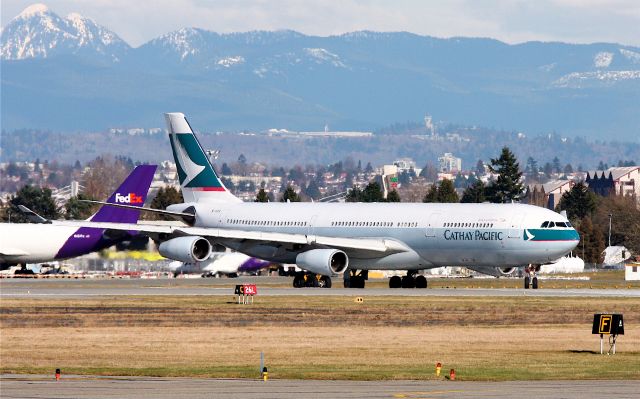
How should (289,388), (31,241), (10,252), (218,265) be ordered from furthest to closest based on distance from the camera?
(218,265), (10,252), (31,241), (289,388)

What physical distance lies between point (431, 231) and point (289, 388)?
4640cm

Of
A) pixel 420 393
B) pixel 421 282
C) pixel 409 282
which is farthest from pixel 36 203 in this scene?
pixel 420 393

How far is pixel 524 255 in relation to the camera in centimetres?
7681

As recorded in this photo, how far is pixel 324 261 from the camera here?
78.4 meters

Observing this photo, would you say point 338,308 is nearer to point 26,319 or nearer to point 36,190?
point 26,319

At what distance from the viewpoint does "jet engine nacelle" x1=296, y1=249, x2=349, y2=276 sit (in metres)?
78.6

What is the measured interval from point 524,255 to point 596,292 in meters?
4.11

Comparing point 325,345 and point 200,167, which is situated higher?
point 200,167

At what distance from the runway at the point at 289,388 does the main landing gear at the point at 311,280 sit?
1823 inches

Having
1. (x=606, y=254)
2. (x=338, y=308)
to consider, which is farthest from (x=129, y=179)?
(x=606, y=254)

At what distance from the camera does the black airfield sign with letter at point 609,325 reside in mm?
43469

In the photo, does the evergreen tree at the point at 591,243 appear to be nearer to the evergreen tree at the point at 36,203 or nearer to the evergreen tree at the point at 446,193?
the evergreen tree at the point at 446,193

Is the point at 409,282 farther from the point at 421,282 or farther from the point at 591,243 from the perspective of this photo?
the point at 591,243

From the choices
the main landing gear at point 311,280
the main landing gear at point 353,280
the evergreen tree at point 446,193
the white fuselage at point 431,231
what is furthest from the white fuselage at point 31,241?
the evergreen tree at point 446,193
